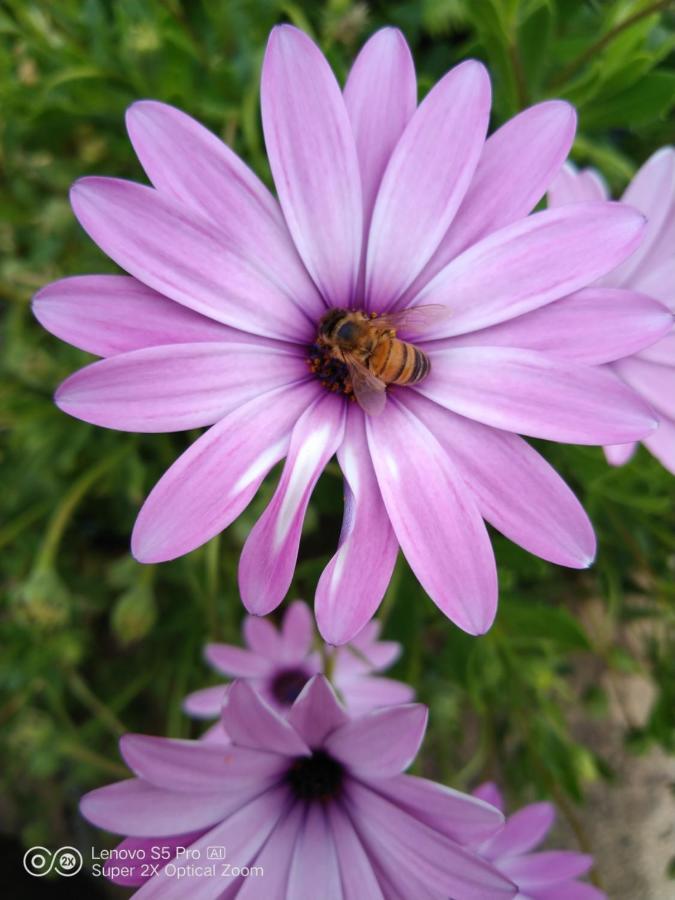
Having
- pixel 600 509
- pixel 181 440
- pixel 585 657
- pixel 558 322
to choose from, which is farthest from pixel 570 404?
pixel 585 657

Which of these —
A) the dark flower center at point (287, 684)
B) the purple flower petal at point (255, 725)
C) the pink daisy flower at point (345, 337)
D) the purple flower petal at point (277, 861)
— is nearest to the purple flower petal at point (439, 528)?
the pink daisy flower at point (345, 337)

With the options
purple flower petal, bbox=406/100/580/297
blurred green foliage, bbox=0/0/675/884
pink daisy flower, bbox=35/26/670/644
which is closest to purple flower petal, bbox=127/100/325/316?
pink daisy flower, bbox=35/26/670/644

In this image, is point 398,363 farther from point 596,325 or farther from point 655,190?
point 655,190

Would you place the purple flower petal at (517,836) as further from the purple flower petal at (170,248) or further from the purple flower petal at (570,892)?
the purple flower petal at (170,248)

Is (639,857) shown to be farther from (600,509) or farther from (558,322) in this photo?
(558,322)

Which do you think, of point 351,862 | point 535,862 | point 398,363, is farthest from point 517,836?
point 398,363

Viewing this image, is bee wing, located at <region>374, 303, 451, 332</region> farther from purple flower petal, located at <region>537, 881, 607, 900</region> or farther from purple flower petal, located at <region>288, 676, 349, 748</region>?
purple flower petal, located at <region>537, 881, 607, 900</region>
